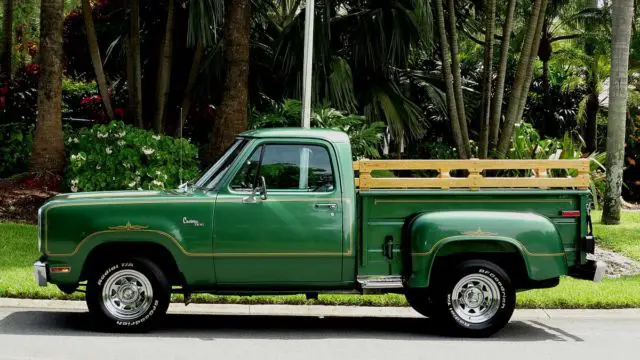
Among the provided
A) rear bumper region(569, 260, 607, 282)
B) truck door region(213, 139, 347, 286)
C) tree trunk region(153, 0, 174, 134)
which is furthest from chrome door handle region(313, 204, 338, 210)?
tree trunk region(153, 0, 174, 134)

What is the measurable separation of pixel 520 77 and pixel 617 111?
2399 millimetres

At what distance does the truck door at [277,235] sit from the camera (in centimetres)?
941

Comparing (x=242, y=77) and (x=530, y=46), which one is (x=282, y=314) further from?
(x=530, y=46)

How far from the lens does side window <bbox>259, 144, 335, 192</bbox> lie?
964cm

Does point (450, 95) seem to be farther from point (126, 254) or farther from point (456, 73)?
point (126, 254)

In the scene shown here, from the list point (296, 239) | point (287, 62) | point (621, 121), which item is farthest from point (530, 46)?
point (296, 239)

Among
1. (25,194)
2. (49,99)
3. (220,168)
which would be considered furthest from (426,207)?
(49,99)

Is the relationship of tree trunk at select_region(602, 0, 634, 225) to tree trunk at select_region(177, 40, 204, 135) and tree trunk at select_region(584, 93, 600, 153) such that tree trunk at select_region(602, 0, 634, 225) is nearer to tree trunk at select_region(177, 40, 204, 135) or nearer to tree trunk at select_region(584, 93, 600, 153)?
tree trunk at select_region(177, 40, 204, 135)

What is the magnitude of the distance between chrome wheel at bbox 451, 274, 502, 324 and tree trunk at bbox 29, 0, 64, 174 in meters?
10.0

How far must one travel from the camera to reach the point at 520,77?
64.0 ft

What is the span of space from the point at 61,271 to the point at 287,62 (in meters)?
11.4

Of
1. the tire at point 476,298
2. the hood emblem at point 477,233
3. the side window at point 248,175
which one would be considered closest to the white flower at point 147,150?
the side window at point 248,175

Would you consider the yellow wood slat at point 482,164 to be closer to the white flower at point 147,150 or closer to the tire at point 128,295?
the tire at point 128,295

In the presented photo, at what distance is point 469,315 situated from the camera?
383 inches
